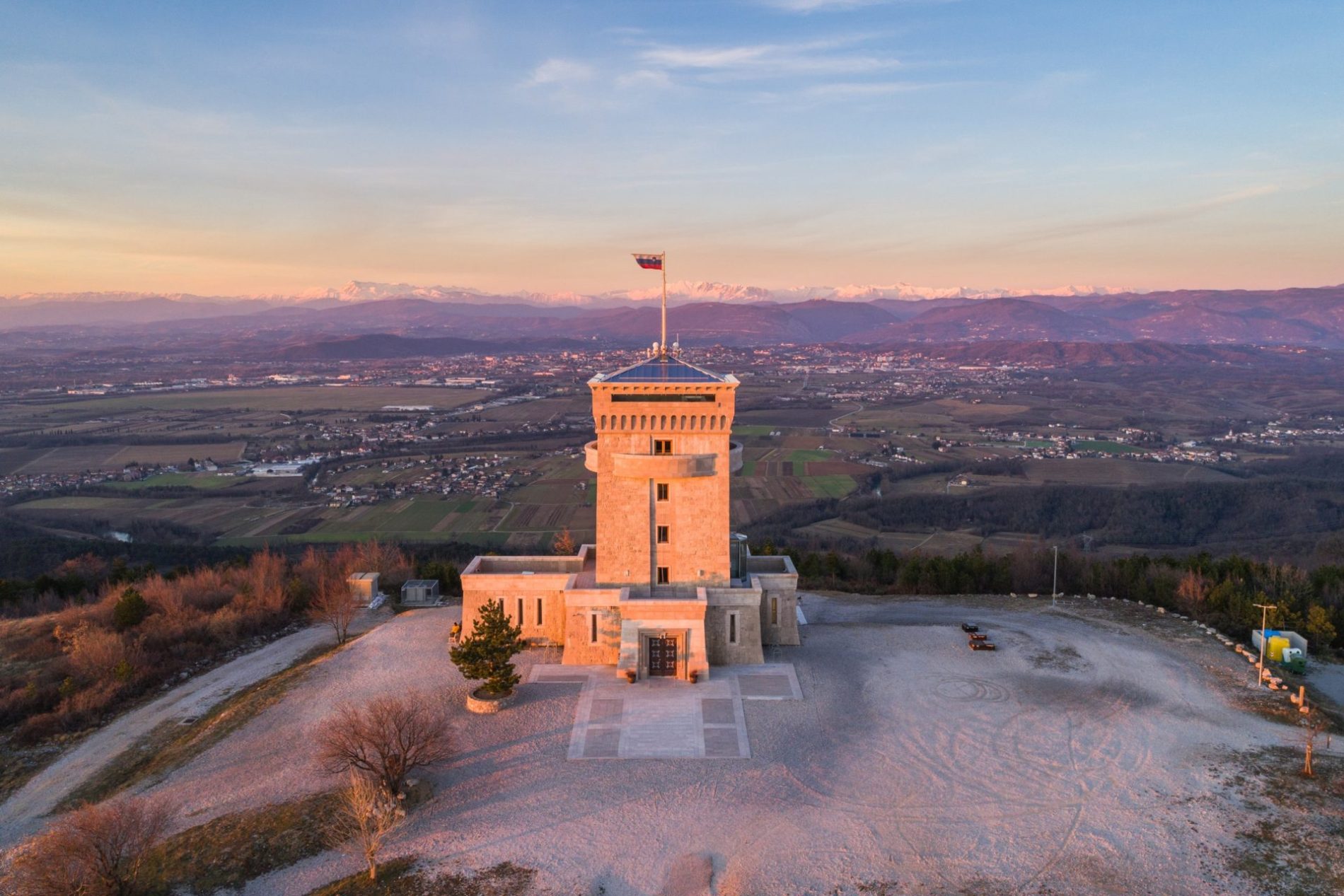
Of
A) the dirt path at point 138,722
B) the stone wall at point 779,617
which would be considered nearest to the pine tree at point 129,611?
the dirt path at point 138,722

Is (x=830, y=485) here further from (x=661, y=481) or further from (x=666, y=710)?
(x=666, y=710)

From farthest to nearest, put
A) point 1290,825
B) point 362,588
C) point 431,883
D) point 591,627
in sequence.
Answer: point 362,588, point 591,627, point 1290,825, point 431,883

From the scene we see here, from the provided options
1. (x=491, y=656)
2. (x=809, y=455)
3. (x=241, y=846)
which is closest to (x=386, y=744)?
(x=241, y=846)

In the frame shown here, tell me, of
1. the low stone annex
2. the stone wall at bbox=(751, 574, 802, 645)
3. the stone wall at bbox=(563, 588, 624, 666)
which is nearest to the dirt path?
the low stone annex

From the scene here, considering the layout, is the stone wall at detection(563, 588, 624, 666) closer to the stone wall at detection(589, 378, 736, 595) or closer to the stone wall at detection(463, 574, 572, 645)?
the stone wall at detection(589, 378, 736, 595)

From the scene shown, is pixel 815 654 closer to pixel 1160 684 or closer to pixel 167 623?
pixel 1160 684

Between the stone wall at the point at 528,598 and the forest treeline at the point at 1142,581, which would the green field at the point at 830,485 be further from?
the stone wall at the point at 528,598
